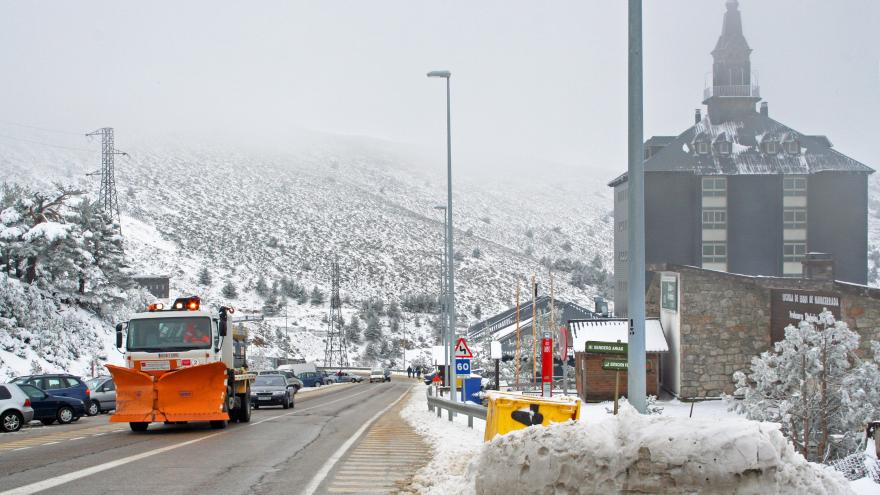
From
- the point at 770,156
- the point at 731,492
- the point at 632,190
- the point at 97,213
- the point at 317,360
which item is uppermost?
the point at 770,156

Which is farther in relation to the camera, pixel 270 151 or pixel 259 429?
pixel 270 151

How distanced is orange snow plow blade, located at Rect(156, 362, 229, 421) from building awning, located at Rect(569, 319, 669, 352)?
23064 millimetres

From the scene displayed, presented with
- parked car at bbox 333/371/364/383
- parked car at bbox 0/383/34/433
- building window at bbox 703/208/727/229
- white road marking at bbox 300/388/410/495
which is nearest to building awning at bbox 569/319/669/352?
white road marking at bbox 300/388/410/495

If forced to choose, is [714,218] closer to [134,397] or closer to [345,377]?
[345,377]

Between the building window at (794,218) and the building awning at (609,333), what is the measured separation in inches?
1361

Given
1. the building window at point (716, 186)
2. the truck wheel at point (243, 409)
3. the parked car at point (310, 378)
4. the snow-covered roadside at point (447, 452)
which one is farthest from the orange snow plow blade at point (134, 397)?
the building window at point (716, 186)

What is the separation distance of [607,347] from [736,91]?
6616cm

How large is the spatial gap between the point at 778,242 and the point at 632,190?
223 ft

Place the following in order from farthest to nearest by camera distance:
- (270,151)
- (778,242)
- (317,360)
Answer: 1. (270,151)
2. (317,360)
3. (778,242)

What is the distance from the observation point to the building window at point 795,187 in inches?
2980

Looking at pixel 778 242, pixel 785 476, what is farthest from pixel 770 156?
pixel 785 476

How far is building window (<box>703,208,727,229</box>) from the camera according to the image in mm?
74750

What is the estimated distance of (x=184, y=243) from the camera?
112 m

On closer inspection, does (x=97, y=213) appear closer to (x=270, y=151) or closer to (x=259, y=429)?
(x=259, y=429)
